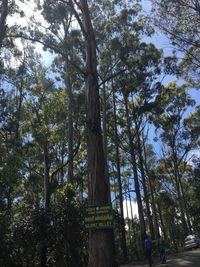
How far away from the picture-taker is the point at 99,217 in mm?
6871

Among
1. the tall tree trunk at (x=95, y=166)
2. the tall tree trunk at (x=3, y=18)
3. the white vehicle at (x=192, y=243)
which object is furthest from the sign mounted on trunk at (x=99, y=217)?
the white vehicle at (x=192, y=243)

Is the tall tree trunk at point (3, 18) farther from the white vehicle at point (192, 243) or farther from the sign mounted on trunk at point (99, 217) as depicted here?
the white vehicle at point (192, 243)

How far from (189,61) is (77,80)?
749 cm

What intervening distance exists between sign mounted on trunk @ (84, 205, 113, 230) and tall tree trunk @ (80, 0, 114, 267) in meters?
0.17

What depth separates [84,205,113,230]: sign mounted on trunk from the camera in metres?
6.83

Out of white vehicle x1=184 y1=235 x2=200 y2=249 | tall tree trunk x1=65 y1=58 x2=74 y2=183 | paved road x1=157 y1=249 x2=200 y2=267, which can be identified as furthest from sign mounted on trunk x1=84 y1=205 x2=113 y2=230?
white vehicle x1=184 y1=235 x2=200 y2=249

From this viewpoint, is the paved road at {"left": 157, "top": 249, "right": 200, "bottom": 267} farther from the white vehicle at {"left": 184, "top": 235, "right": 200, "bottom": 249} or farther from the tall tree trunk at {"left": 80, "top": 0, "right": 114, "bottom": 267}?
the white vehicle at {"left": 184, "top": 235, "right": 200, "bottom": 249}

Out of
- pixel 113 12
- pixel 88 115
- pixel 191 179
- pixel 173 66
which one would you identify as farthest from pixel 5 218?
pixel 191 179

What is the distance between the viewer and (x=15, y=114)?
85.8 ft

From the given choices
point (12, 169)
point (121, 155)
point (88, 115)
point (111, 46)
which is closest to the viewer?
point (88, 115)

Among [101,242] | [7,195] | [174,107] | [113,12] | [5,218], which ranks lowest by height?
[101,242]

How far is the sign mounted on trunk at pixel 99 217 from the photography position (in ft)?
22.4

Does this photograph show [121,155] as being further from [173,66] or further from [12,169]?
[12,169]

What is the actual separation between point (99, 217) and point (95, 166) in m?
1.17
